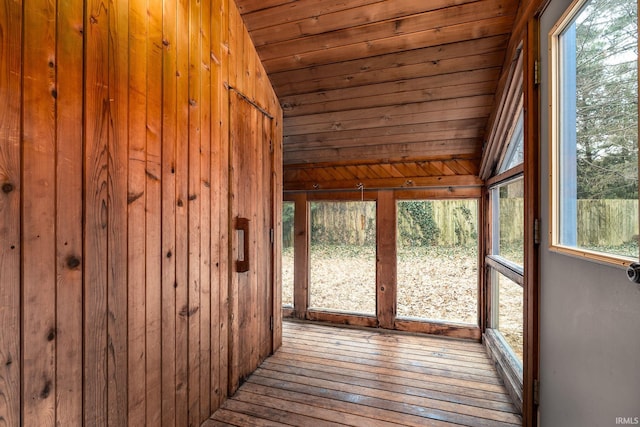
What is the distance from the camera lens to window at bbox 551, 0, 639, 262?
94cm

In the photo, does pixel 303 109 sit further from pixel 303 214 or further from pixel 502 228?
pixel 502 228

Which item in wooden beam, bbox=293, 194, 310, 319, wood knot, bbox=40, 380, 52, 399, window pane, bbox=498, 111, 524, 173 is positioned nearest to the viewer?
wood knot, bbox=40, 380, 52, 399

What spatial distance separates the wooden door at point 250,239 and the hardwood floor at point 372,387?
225 millimetres

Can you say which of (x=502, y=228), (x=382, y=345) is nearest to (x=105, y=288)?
(x=382, y=345)

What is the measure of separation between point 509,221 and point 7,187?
117 inches

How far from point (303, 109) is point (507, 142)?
1.73 metres

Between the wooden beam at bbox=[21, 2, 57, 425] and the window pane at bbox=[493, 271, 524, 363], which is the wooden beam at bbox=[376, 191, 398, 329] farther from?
the wooden beam at bbox=[21, 2, 57, 425]

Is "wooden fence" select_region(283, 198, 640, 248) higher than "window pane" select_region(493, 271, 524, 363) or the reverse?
higher

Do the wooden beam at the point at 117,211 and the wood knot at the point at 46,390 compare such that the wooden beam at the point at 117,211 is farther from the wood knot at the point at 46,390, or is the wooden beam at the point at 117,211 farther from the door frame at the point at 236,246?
the door frame at the point at 236,246

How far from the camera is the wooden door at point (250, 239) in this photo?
2152 mm

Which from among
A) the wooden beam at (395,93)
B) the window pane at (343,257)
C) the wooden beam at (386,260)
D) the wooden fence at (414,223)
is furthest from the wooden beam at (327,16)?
the window pane at (343,257)

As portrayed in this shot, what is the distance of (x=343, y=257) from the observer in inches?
139

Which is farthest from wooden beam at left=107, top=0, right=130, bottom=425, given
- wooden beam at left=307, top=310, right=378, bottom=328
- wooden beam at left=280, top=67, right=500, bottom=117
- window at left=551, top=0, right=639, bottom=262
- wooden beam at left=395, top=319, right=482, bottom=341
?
wooden beam at left=395, top=319, right=482, bottom=341

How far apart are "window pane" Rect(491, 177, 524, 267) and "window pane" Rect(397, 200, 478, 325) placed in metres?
0.28
